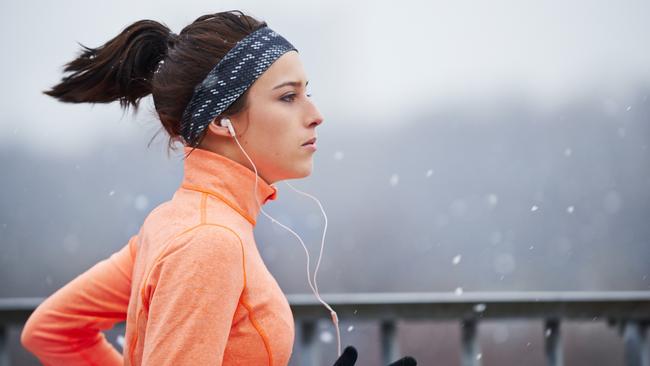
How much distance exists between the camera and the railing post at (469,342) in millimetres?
1943

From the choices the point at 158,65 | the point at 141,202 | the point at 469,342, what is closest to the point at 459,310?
the point at 469,342

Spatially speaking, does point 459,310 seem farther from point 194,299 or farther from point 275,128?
point 194,299

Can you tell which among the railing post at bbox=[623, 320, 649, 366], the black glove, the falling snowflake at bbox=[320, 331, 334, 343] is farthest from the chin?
the railing post at bbox=[623, 320, 649, 366]

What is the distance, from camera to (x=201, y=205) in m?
0.92

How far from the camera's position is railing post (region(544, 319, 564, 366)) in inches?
77.1

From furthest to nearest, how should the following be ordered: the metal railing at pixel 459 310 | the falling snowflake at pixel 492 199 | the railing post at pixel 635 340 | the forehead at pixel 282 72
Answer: the falling snowflake at pixel 492 199 → the railing post at pixel 635 340 → the metal railing at pixel 459 310 → the forehead at pixel 282 72

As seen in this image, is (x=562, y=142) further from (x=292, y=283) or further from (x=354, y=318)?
(x=354, y=318)

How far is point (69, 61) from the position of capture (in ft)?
3.68

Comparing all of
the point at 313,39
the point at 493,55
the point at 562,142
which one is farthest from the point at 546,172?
the point at 313,39

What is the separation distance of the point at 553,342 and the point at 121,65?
56.1 inches

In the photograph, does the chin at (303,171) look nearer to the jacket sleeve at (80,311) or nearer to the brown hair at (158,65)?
the brown hair at (158,65)

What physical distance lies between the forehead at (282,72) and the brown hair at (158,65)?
31mm

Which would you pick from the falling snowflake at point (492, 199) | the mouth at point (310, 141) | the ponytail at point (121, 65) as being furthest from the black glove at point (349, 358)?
the falling snowflake at point (492, 199)

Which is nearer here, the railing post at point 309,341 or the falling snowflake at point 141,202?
the railing post at point 309,341
